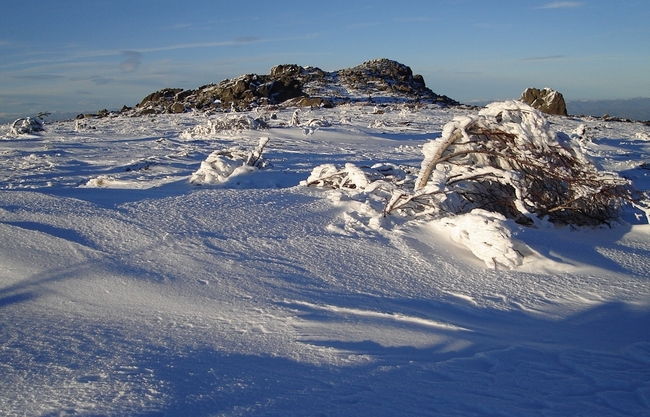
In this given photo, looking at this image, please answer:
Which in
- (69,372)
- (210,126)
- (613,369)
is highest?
(210,126)

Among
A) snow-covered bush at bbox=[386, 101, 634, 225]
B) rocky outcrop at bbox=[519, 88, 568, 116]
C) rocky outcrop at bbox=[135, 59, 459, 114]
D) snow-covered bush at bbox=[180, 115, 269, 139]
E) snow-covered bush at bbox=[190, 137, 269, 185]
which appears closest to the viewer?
snow-covered bush at bbox=[386, 101, 634, 225]

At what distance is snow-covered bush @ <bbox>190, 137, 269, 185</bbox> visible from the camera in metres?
5.46

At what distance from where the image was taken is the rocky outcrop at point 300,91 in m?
26.8

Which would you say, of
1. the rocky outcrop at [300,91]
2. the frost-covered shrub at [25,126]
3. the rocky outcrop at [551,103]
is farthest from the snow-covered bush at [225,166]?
the rocky outcrop at [551,103]

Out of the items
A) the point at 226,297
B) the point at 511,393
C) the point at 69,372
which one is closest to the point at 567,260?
the point at 511,393

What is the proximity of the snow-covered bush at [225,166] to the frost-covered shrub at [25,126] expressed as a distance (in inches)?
335

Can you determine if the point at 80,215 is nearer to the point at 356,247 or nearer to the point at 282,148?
the point at 356,247

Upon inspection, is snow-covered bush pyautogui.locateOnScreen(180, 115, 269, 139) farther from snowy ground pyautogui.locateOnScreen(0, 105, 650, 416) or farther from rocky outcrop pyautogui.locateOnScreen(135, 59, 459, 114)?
rocky outcrop pyautogui.locateOnScreen(135, 59, 459, 114)

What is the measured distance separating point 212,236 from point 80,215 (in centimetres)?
104

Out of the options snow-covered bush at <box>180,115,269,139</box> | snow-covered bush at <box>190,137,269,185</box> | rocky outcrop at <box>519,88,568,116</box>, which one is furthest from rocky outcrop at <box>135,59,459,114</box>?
snow-covered bush at <box>190,137,269,185</box>

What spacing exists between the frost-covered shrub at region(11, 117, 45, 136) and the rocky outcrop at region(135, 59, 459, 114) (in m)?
10.5

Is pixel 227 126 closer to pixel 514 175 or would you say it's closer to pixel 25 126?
pixel 25 126

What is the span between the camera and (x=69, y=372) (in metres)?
1.81

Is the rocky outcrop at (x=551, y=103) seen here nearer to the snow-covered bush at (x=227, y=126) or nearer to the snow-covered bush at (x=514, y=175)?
the snow-covered bush at (x=227, y=126)
